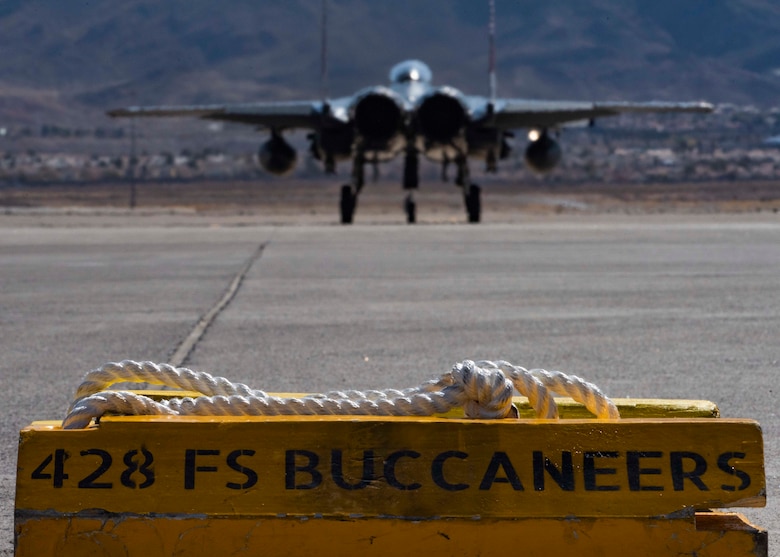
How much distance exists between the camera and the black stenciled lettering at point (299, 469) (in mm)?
3248

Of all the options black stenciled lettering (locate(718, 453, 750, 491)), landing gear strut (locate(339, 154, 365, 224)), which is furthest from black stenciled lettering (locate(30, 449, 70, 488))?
landing gear strut (locate(339, 154, 365, 224))

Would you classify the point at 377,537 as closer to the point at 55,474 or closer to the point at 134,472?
the point at 134,472

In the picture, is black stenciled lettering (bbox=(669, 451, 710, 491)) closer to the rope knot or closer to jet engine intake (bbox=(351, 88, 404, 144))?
the rope knot

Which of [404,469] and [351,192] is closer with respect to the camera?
[404,469]

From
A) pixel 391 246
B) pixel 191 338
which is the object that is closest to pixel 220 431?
pixel 191 338

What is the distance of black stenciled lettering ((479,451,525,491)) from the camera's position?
10.6ft

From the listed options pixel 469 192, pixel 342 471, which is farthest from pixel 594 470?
pixel 469 192

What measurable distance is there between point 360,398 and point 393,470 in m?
0.43

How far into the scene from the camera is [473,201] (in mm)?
31562

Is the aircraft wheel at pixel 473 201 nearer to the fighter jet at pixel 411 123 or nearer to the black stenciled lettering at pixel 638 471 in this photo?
the fighter jet at pixel 411 123

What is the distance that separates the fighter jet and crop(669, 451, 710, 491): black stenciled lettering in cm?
2107

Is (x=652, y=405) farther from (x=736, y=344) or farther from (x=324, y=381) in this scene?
(x=736, y=344)

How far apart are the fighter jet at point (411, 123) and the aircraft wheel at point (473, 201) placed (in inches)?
0.9

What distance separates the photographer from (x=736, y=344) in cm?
870
